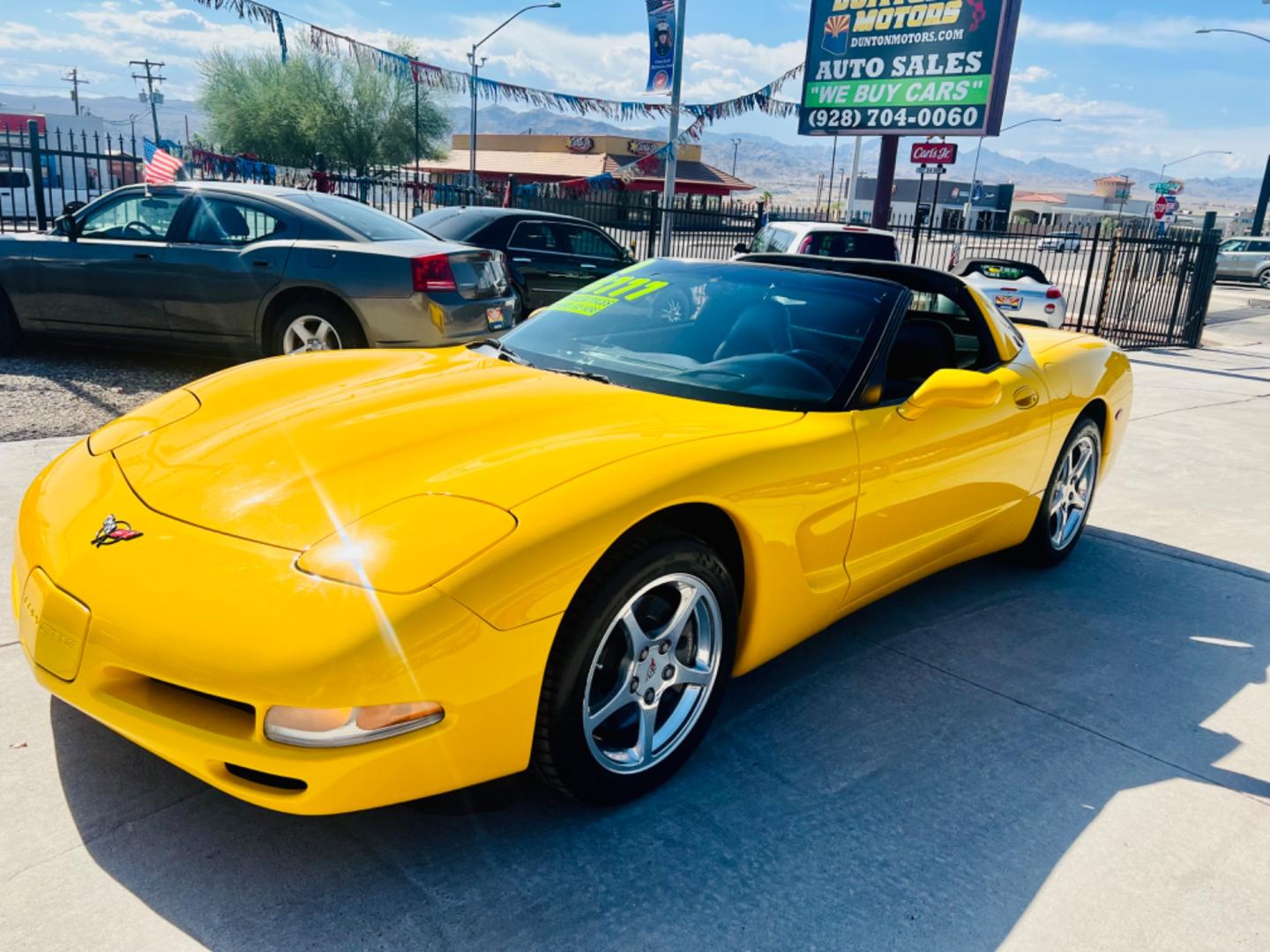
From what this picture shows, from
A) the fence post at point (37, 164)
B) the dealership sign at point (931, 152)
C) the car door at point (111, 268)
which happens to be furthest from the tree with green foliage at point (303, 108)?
the car door at point (111, 268)

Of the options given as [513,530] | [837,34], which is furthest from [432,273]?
[837,34]

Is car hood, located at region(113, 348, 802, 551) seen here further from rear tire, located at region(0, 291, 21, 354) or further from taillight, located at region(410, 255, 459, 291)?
rear tire, located at region(0, 291, 21, 354)

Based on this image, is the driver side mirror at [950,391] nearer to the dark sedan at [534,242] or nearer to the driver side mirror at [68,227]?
the driver side mirror at [68,227]

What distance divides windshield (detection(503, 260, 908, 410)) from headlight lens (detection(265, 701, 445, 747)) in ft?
4.70

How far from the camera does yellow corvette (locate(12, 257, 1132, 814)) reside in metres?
1.90

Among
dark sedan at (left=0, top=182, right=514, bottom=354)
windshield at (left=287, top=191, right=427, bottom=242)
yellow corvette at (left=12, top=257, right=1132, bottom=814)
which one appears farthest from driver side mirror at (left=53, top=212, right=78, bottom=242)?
yellow corvette at (left=12, top=257, right=1132, bottom=814)

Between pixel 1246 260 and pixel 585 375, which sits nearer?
pixel 585 375

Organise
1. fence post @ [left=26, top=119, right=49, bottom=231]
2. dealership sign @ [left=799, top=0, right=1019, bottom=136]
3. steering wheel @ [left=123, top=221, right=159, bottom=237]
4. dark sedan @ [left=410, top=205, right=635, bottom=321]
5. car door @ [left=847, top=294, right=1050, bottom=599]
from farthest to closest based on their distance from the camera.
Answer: dealership sign @ [left=799, top=0, right=1019, bottom=136], fence post @ [left=26, top=119, right=49, bottom=231], dark sedan @ [left=410, top=205, right=635, bottom=321], steering wheel @ [left=123, top=221, right=159, bottom=237], car door @ [left=847, top=294, right=1050, bottom=599]

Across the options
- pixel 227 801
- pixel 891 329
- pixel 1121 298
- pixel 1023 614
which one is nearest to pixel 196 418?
pixel 227 801

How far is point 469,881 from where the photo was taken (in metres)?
2.13

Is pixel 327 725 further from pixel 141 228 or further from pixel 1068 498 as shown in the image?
pixel 141 228

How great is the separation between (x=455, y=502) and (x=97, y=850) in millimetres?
1099

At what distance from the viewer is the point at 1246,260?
3462 cm

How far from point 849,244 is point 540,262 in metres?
4.04
